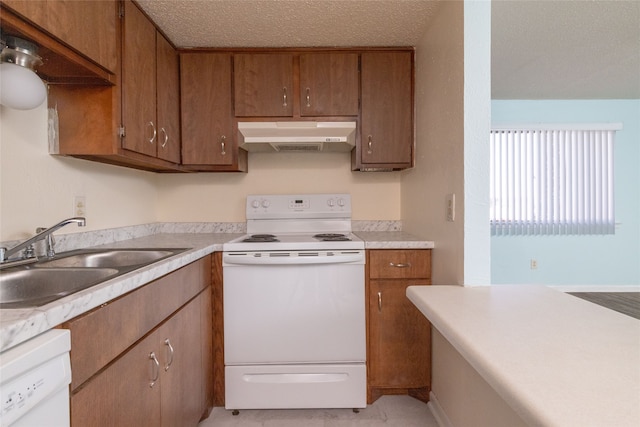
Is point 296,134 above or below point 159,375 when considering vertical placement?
above

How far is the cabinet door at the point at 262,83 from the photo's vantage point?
82.7 inches

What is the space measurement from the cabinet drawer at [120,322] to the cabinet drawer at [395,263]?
39.2 inches

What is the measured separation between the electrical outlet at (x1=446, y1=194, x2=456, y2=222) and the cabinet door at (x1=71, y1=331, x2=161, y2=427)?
4.40 feet

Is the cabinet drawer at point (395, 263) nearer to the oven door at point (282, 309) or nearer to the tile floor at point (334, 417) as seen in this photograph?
the oven door at point (282, 309)

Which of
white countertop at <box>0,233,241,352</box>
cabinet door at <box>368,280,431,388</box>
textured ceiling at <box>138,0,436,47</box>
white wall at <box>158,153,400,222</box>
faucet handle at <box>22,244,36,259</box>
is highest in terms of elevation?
Result: textured ceiling at <box>138,0,436,47</box>

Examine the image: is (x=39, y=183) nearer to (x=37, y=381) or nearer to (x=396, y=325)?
(x=37, y=381)

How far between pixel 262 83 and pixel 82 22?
104cm

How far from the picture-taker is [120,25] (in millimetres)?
1483

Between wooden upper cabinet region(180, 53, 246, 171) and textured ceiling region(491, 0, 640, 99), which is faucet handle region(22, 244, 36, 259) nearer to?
wooden upper cabinet region(180, 53, 246, 171)

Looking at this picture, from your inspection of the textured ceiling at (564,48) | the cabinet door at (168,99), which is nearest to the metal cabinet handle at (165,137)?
the cabinet door at (168,99)

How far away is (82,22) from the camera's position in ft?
3.97

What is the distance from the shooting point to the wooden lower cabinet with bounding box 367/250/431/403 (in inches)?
72.4

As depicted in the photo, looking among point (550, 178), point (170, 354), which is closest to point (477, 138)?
point (170, 354)

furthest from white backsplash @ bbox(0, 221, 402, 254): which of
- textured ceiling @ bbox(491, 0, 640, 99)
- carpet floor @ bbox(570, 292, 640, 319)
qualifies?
carpet floor @ bbox(570, 292, 640, 319)
